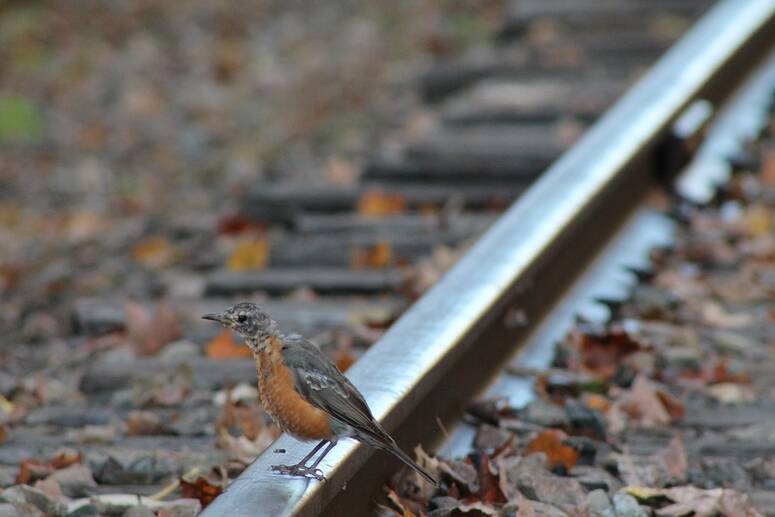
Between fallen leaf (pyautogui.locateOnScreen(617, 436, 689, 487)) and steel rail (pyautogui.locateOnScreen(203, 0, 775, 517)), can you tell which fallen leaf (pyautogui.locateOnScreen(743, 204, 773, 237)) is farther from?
fallen leaf (pyautogui.locateOnScreen(617, 436, 689, 487))

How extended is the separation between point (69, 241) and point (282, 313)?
2840 mm

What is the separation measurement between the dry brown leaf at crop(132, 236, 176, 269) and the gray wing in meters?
3.14

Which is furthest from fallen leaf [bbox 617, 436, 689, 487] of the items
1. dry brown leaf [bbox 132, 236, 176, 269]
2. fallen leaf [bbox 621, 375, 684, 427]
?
dry brown leaf [bbox 132, 236, 176, 269]

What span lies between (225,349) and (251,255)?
109cm

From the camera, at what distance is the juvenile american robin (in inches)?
113

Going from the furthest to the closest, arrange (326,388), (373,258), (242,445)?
(373,258), (242,445), (326,388)

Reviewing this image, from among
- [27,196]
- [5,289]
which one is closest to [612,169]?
[5,289]

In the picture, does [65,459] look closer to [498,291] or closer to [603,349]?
[498,291]

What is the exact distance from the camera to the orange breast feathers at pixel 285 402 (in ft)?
9.43

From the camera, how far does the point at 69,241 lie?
7.25 m

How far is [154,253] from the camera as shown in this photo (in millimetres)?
6281

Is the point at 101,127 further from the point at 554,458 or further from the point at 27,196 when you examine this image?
the point at 554,458

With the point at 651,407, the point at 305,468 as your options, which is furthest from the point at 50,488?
the point at 651,407

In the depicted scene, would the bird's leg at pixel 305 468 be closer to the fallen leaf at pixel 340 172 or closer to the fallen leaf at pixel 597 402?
the fallen leaf at pixel 597 402
